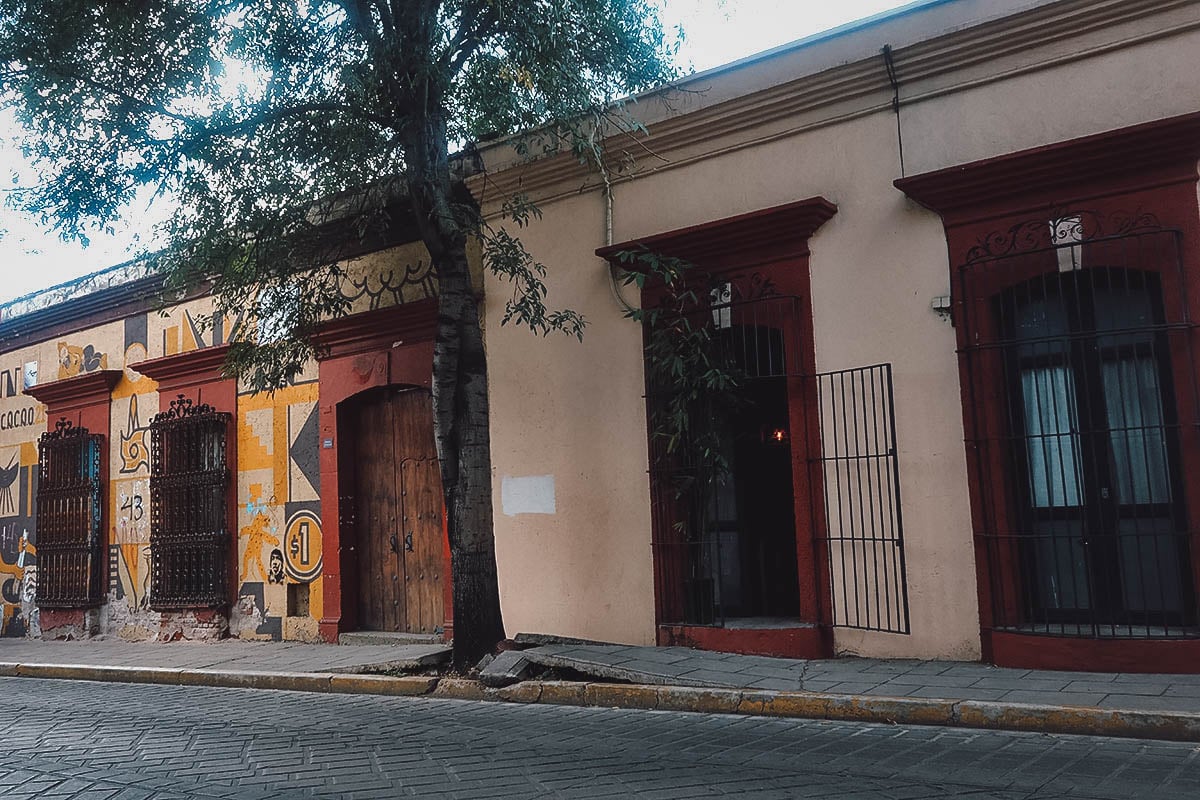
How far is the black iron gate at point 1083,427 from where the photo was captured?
691 cm

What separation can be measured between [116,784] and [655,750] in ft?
9.05

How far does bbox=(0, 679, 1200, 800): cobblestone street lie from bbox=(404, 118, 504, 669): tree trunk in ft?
4.01

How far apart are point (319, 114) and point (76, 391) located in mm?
7779

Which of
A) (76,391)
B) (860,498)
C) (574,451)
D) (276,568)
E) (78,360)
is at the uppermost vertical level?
(78,360)

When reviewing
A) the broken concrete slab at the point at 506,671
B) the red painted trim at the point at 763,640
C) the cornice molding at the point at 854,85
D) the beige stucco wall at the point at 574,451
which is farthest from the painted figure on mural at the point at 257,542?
the red painted trim at the point at 763,640

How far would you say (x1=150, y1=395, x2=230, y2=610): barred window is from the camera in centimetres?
1243

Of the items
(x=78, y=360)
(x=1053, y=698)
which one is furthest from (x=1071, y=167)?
(x=78, y=360)

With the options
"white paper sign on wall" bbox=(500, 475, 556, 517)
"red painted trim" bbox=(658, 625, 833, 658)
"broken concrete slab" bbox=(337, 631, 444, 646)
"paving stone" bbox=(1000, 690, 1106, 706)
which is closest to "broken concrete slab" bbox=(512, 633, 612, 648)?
"red painted trim" bbox=(658, 625, 833, 658)

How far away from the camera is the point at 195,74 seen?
9.16 m

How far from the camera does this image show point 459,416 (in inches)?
342

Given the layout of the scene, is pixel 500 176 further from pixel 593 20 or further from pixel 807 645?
pixel 807 645

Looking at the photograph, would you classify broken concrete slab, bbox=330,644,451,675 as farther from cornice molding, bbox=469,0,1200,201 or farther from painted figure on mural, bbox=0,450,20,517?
painted figure on mural, bbox=0,450,20,517

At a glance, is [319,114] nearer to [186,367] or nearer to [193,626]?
[186,367]

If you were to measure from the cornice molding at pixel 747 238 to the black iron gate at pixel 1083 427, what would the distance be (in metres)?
1.33
